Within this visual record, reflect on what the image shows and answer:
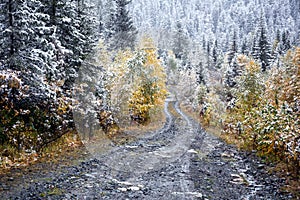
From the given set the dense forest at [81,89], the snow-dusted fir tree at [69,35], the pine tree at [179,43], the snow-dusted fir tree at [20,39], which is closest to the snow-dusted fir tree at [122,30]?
the dense forest at [81,89]

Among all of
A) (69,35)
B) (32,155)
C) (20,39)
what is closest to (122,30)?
(69,35)

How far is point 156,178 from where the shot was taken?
1018cm

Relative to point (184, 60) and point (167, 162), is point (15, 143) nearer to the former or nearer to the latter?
point (167, 162)


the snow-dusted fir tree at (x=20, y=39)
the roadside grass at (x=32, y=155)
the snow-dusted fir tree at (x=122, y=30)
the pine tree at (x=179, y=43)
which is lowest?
the roadside grass at (x=32, y=155)

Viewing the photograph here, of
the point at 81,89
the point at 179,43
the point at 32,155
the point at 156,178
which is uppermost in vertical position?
the point at 179,43

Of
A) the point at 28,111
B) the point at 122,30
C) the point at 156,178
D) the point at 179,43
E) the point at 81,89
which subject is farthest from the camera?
the point at 179,43

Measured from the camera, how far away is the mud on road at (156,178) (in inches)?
325

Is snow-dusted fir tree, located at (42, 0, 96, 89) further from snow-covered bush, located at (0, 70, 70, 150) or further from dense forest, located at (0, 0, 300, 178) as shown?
snow-covered bush, located at (0, 70, 70, 150)

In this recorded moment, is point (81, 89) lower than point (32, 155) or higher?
higher

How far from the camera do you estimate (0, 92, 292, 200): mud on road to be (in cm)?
826

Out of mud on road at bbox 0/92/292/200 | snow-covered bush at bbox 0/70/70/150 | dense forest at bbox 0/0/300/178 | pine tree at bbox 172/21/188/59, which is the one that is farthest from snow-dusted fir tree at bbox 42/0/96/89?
pine tree at bbox 172/21/188/59

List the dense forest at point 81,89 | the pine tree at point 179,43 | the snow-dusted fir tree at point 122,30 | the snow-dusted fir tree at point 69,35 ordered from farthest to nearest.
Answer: the pine tree at point 179,43 → the snow-dusted fir tree at point 122,30 → the snow-dusted fir tree at point 69,35 → the dense forest at point 81,89

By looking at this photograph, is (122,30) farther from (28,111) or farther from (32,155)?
(32,155)

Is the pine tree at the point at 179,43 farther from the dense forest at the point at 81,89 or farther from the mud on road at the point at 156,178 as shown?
the mud on road at the point at 156,178
